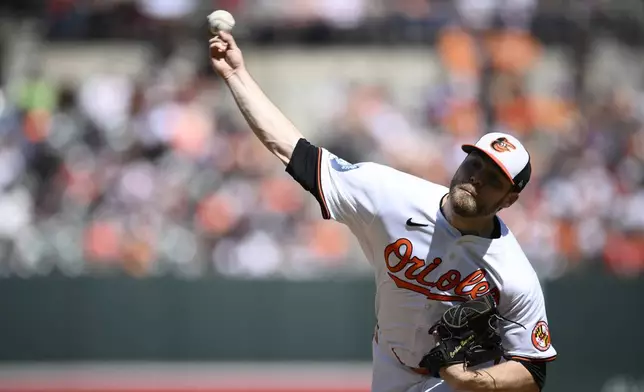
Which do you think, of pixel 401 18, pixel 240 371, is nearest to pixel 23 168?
pixel 240 371

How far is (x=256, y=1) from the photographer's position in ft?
43.1

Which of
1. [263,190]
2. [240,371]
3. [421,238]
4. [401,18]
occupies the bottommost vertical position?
[240,371]

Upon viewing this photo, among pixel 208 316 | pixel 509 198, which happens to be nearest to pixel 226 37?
pixel 509 198

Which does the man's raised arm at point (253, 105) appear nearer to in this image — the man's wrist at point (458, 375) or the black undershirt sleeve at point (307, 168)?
the black undershirt sleeve at point (307, 168)

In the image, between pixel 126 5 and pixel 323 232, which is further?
pixel 126 5

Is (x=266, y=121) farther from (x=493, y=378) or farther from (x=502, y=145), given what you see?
(x=493, y=378)

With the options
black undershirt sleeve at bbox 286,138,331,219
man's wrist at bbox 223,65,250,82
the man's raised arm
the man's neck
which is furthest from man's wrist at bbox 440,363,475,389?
man's wrist at bbox 223,65,250,82

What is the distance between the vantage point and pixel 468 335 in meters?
4.01

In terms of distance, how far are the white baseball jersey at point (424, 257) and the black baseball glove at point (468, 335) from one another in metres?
0.12

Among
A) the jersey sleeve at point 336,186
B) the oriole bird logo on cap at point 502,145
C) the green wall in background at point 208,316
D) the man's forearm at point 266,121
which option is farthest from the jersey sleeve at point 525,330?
the green wall in background at point 208,316

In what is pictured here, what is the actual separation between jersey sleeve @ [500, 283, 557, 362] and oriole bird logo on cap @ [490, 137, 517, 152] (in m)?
0.59

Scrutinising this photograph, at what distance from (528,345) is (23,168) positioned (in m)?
8.20

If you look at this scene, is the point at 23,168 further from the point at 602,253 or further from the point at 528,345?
the point at 528,345

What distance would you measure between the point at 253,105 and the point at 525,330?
4.87 ft
